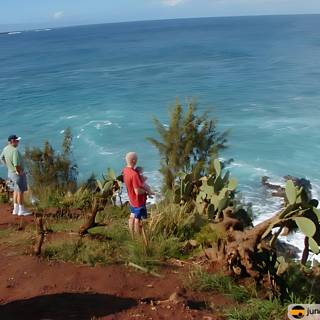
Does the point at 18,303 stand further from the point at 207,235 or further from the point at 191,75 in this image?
the point at 191,75

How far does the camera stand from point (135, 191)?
747cm

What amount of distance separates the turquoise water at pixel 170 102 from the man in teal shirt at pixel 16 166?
689 inches

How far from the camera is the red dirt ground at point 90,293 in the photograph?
5.11 metres

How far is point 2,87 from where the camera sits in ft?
219

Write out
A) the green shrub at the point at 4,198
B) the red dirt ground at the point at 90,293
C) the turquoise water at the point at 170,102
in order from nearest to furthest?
the red dirt ground at the point at 90,293 < the green shrub at the point at 4,198 < the turquoise water at the point at 170,102

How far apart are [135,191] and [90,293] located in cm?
217

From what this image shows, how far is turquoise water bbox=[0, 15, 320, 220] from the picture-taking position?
120 feet

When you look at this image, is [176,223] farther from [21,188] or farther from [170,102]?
[170,102]

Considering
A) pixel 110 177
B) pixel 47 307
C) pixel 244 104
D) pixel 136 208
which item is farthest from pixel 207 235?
pixel 244 104

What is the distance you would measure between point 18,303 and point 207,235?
2886mm

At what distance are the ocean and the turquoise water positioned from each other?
109 mm

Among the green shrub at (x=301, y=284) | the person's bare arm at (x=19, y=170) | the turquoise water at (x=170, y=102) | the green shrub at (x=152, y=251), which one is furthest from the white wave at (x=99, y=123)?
the green shrub at (x=301, y=284)

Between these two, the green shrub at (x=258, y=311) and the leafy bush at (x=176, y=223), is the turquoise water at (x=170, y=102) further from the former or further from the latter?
the green shrub at (x=258, y=311)

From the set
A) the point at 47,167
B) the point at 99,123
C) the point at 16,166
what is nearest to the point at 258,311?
the point at 16,166
